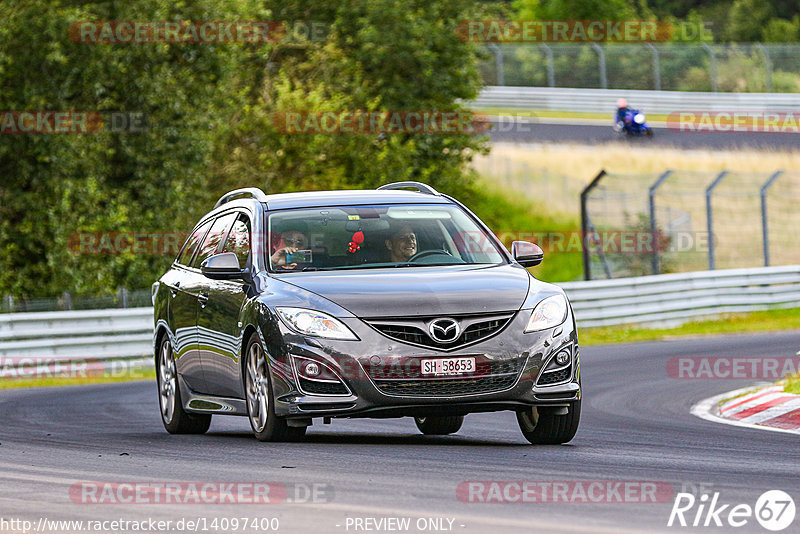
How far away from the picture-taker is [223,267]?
10.3 meters

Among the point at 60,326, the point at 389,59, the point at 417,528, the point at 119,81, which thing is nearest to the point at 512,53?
the point at 389,59

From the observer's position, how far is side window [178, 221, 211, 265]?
12164mm

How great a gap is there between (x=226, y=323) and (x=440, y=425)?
1890 mm

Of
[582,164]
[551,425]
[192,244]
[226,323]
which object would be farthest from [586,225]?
[551,425]

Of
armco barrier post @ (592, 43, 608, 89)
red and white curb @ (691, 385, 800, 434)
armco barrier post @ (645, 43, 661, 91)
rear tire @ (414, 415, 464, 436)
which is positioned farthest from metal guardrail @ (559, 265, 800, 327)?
armco barrier post @ (592, 43, 608, 89)

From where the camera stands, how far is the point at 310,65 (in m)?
39.8

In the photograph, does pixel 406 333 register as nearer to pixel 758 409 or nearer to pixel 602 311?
pixel 758 409

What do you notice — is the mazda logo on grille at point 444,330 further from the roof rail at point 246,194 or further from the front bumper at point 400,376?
→ the roof rail at point 246,194

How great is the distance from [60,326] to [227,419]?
28.9 ft

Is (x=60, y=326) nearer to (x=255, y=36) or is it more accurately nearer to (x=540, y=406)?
(x=540, y=406)

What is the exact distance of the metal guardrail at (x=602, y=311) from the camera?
2200 cm

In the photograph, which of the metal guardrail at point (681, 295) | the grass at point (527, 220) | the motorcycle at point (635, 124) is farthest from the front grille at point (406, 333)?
the motorcycle at point (635, 124)

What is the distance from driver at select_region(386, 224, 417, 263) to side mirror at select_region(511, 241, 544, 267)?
26.3 inches

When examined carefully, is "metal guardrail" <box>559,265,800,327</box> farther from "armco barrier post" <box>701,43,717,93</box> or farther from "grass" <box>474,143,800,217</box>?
"armco barrier post" <box>701,43,717,93</box>
